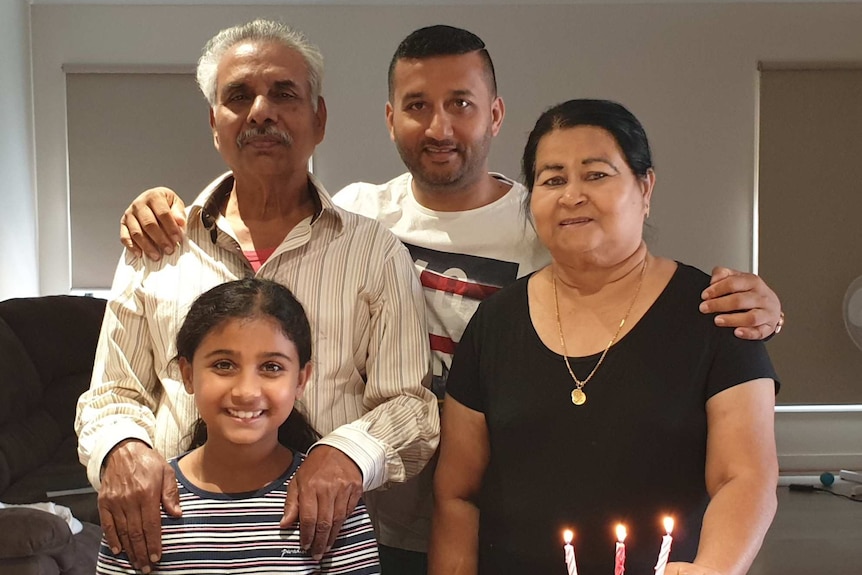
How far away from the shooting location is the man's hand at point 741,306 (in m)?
1.46

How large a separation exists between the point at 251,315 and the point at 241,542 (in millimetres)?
381

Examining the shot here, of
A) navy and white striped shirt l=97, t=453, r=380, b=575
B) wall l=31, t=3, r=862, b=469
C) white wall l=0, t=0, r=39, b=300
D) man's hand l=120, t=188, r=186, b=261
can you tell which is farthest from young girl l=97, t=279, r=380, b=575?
wall l=31, t=3, r=862, b=469

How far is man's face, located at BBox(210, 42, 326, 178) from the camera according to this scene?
5.70ft

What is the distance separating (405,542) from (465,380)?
527mm

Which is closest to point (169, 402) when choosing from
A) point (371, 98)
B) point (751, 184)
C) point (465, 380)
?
point (465, 380)

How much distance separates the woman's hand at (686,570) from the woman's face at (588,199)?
20.8 inches

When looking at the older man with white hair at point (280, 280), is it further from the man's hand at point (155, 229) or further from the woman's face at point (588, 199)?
the woman's face at point (588, 199)

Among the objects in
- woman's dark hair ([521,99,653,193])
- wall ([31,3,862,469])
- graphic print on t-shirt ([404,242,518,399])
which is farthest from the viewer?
wall ([31,3,862,469])

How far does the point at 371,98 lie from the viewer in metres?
5.39

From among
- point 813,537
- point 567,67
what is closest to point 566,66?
point 567,67

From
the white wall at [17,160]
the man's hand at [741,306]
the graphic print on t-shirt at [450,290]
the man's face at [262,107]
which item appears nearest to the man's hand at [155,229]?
the man's face at [262,107]

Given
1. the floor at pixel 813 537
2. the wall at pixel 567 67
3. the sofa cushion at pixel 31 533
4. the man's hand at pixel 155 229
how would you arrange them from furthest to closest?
the wall at pixel 567 67 < the floor at pixel 813 537 < the sofa cushion at pixel 31 533 < the man's hand at pixel 155 229

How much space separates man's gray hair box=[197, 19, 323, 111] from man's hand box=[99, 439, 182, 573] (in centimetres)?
74

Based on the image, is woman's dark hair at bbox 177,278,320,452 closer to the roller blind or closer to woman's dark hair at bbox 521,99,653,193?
woman's dark hair at bbox 521,99,653,193
